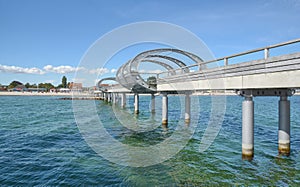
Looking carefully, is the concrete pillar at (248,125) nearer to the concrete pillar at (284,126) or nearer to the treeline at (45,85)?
the concrete pillar at (284,126)

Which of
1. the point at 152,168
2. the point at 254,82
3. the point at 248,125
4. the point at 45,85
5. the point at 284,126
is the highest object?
the point at 45,85

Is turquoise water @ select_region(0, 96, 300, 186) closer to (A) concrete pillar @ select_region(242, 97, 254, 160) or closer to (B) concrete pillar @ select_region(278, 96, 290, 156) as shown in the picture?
(B) concrete pillar @ select_region(278, 96, 290, 156)

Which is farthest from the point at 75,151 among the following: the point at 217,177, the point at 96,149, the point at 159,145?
the point at 217,177

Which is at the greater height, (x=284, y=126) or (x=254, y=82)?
(x=254, y=82)

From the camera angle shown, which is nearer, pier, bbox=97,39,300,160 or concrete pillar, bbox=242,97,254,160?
pier, bbox=97,39,300,160

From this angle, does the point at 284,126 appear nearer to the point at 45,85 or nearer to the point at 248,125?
the point at 248,125

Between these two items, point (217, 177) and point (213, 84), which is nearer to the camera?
point (217, 177)

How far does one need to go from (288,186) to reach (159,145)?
25.5 feet

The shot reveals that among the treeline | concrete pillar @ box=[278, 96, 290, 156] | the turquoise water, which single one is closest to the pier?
concrete pillar @ box=[278, 96, 290, 156]

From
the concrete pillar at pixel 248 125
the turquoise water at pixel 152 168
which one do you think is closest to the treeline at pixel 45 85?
the turquoise water at pixel 152 168

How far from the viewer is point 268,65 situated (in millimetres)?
8742

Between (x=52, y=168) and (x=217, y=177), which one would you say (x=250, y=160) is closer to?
(x=217, y=177)

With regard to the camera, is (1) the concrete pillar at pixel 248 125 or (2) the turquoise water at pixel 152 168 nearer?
(2) the turquoise water at pixel 152 168

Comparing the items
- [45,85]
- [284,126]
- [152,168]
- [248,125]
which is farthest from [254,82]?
[45,85]
